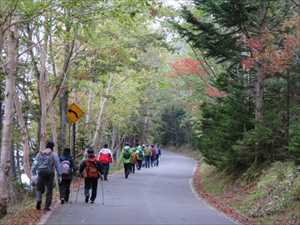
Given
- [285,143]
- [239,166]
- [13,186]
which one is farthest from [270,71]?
[13,186]

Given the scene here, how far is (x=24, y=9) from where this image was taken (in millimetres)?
11438

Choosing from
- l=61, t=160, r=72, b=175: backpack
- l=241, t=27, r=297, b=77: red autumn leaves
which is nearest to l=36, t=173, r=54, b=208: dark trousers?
l=61, t=160, r=72, b=175: backpack

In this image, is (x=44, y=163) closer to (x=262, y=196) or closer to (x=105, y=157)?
(x=262, y=196)

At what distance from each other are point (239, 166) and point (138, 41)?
6974 mm

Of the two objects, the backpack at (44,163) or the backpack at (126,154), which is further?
the backpack at (126,154)

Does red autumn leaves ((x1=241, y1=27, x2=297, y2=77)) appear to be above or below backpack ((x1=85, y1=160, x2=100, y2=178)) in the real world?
above

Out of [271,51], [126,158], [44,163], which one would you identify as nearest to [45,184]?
[44,163]

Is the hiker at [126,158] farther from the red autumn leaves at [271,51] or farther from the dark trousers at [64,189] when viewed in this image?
the dark trousers at [64,189]

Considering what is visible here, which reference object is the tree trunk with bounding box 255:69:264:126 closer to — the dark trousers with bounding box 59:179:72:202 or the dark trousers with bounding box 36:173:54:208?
the dark trousers with bounding box 59:179:72:202

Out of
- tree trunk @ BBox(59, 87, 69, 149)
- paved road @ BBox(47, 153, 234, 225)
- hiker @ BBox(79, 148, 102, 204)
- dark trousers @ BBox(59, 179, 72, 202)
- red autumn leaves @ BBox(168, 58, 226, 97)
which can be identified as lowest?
paved road @ BBox(47, 153, 234, 225)

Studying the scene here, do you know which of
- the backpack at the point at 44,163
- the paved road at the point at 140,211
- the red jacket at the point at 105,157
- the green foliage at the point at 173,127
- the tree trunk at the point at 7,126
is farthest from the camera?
the green foliage at the point at 173,127

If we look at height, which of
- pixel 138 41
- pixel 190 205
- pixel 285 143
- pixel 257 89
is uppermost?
pixel 138 41

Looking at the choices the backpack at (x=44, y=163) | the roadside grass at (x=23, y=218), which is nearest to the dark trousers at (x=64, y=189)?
the roadside grass at (x=23, y=218)

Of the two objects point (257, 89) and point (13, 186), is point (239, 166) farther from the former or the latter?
point (13, 186)
